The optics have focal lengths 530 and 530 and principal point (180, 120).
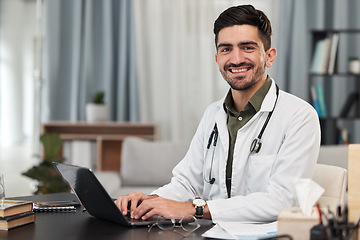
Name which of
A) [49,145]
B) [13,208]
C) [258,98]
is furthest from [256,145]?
[49,145]

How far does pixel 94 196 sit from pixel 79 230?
12 centimetres

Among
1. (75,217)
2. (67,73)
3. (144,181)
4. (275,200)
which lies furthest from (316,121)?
(67,73)

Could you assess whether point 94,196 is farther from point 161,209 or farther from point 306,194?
point 306,194

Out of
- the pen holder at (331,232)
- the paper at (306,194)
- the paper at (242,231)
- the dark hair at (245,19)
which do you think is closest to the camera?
the pen holder at (331,232)

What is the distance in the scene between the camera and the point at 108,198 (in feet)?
5.00

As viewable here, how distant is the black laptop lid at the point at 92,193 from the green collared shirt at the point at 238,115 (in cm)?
53

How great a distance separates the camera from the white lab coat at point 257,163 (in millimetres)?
1656

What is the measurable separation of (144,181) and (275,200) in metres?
2.59

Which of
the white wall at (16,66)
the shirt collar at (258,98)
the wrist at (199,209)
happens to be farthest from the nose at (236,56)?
the white wall at (16,66)

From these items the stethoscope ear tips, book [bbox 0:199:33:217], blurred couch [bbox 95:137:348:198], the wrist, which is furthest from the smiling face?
blurred couch [bbox 95:137:348:198]

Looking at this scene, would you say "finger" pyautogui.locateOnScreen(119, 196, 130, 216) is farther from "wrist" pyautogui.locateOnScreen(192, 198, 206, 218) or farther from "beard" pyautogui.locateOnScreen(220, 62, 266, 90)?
"beard" pyautogui.locateOnScreen(220, 62, 266, 90)

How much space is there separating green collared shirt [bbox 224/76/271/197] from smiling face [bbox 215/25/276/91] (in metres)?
0.05

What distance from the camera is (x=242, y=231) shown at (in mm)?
1473

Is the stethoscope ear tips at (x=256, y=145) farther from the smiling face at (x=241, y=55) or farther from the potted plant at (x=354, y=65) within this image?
the potted plant at (x=354, y=65)
